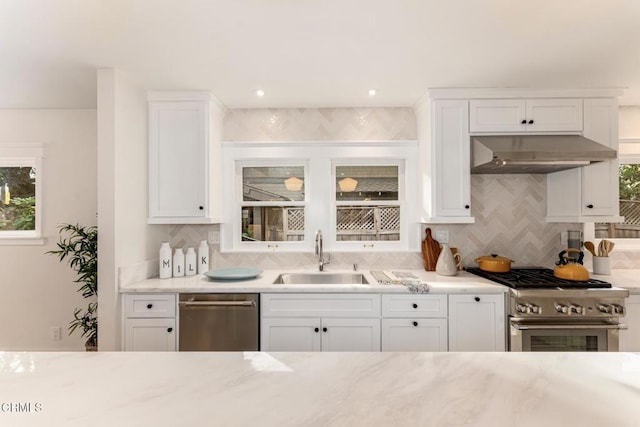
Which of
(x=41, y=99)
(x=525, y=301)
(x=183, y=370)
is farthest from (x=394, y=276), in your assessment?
(x=41, y=99)

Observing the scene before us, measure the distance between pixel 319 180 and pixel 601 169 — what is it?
2320 millimetres

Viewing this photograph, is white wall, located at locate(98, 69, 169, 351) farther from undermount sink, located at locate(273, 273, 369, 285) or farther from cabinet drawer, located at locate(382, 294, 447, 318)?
cabinet drawer, located at locate(382, 294, 447, 318)

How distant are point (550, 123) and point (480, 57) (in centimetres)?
98

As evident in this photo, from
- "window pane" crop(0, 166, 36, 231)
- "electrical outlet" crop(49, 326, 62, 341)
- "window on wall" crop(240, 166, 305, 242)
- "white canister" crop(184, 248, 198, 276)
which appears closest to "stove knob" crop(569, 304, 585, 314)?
"window on wall" crop(240, 166, 305, 242)

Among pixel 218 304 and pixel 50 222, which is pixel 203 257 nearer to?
pixel 218 304

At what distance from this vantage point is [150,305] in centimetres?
239

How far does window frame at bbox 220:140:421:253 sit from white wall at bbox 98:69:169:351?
32.7 inches

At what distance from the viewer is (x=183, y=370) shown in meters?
0.94

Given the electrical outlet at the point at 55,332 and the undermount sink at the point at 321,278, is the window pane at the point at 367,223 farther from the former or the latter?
the electrical outlet at the point at 55,332

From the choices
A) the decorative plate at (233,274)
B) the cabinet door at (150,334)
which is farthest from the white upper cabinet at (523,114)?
the cabinet door at (150,334)

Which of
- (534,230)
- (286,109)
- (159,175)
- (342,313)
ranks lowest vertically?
(342,313)

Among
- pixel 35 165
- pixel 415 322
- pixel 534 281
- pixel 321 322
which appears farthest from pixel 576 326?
pixel 35 165

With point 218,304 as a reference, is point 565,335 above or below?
below

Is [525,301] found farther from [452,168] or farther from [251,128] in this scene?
[251,128]
